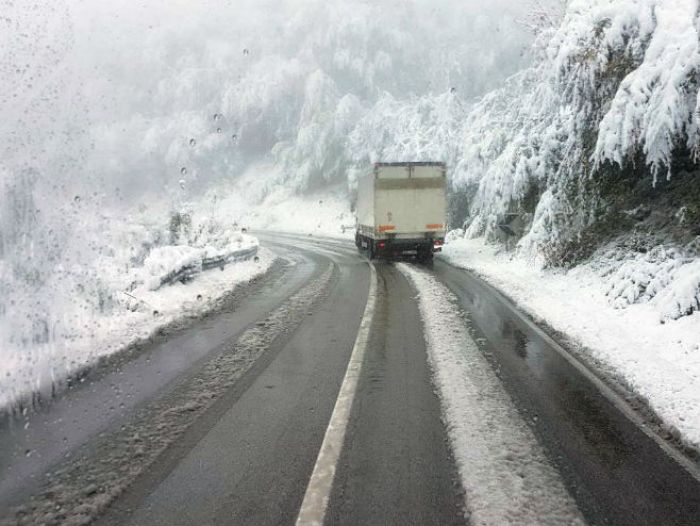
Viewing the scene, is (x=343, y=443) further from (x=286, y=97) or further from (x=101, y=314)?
(x=286, y=97)

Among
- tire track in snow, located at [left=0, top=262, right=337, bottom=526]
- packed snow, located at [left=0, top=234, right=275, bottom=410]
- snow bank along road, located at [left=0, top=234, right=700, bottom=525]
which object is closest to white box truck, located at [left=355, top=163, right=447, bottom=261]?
packed snow, located at [left=0, top=234, right=275, bottom=410]

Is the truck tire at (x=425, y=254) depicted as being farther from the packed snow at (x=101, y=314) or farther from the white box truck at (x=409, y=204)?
the packed snow at (x=101, y=314)

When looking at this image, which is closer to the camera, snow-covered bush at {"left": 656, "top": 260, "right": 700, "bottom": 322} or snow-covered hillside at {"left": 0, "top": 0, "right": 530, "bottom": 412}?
snow-covered bush at {"left": 656, "top": 260, "right": 700, "bottom": 322}

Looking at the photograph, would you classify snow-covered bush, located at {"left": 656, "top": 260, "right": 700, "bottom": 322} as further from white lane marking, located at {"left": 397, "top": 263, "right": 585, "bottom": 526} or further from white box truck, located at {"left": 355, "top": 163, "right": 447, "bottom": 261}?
white box truck, located at {"left": 355, "top": 163, "right": 447, "bottom": 261}

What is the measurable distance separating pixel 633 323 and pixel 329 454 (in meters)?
6.29

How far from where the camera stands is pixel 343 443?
3.96 meters

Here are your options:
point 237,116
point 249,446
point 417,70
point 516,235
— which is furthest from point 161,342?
point 237,116

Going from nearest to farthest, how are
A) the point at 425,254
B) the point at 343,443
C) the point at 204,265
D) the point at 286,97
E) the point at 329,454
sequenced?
the point at 329,454 < the point at 343,443 < the point at 204,265 < the point at 425,254 < the point at 286,97

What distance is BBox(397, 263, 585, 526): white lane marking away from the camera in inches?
121

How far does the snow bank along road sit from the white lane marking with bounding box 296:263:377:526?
0.02 m

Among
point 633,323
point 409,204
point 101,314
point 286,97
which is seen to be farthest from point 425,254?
point 286,97

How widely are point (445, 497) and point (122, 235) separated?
1581 cm

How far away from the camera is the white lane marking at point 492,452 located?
3076 mm

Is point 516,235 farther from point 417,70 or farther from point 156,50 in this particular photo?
point 156,50
